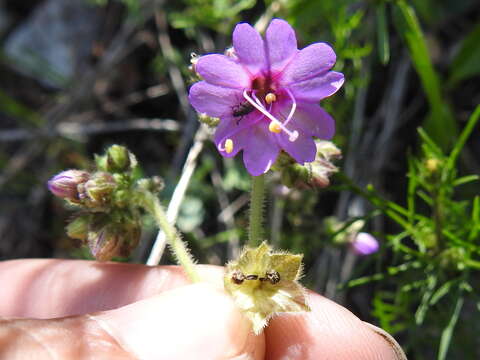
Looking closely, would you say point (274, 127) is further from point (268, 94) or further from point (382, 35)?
point (382, 35)

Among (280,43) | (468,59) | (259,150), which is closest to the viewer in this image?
(280,43)

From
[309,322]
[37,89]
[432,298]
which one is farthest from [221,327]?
[37,89]

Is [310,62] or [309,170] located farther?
[309,170]

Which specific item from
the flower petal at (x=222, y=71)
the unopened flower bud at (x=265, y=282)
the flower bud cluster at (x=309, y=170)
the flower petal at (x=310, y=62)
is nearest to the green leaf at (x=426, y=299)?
the flower bud cluster at (x=309, y=170)

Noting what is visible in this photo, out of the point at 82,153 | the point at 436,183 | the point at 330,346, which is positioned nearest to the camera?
the point at 330,346

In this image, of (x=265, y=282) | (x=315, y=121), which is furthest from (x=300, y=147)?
(x=265, y=282)

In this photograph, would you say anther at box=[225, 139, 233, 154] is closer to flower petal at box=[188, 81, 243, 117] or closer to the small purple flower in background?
flower petal at box=[188, 81, 243, 117]

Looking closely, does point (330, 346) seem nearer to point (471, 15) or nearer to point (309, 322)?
point (309, 322)
